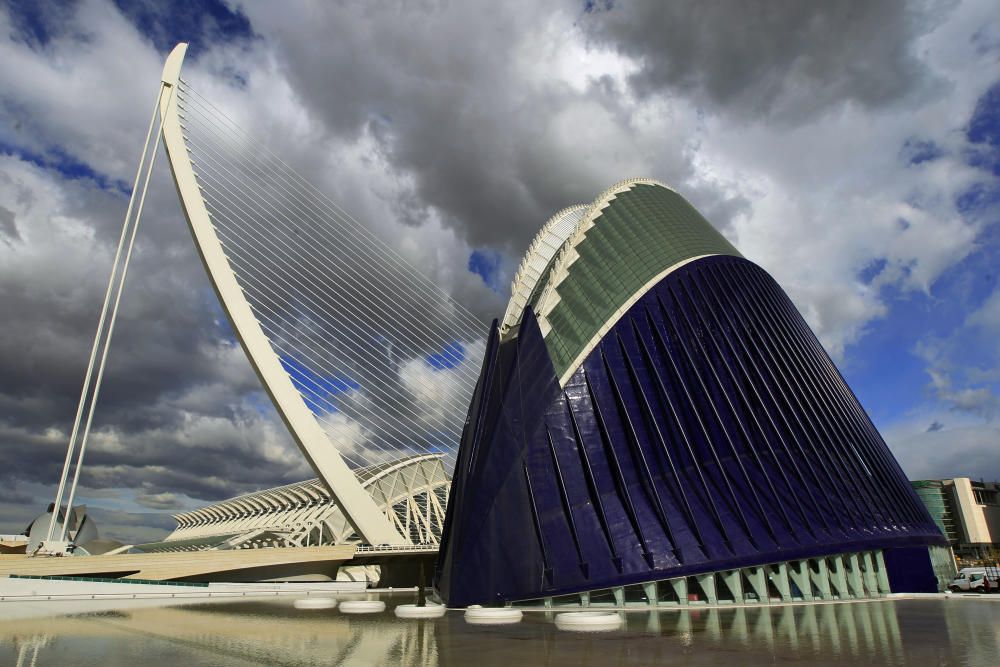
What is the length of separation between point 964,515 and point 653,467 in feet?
247

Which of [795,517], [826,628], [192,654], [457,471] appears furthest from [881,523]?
[192,654]

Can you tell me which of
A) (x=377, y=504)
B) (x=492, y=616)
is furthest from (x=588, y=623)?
(x=377, y=504)

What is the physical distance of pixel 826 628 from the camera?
1474 cm

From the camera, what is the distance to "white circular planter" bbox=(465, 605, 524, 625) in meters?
17.2

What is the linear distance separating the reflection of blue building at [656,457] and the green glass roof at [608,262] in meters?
0.10

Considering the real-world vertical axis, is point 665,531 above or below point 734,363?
below

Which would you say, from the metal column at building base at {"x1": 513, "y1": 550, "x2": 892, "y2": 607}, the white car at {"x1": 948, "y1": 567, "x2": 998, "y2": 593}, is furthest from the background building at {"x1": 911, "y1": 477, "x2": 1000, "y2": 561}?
the metal column at building base at {"x1": 513, "y1": 550, "x2": 892, "y2": 607}

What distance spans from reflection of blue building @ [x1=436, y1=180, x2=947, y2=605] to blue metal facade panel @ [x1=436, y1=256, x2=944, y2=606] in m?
0.07

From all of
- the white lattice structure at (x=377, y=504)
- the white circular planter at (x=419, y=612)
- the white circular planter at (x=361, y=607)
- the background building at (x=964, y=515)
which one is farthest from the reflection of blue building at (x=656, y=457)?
the background building at (x=964, y=515)

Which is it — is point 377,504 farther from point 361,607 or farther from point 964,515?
point 964,515

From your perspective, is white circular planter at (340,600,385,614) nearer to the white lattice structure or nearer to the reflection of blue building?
the reflection of blue building

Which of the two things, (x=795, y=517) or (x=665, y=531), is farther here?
(x=795, y=517)

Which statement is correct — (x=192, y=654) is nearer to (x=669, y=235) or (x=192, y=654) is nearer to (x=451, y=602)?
(x=451, y=602)

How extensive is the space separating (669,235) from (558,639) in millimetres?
23913
